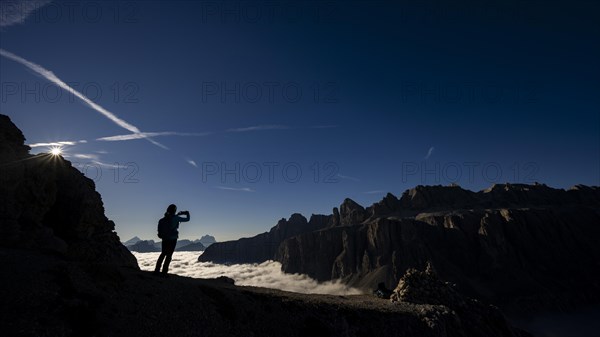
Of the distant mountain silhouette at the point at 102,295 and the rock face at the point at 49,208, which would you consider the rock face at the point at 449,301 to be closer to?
the distant mountain silhouette at the point at 102,295

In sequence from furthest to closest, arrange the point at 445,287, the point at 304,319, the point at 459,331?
the point at 445,287, the point at 459,331, the point at 304,319

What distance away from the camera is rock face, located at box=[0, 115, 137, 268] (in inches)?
993

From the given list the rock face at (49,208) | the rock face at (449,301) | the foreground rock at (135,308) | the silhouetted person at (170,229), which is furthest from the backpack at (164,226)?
the rock face at (449,301)

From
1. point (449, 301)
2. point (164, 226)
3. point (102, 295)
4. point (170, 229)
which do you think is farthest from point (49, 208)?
point (449, 301)

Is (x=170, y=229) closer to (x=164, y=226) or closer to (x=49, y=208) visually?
(x=164, y=226)

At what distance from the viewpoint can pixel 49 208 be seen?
3100 centimetres

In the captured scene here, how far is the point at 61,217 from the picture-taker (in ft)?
107

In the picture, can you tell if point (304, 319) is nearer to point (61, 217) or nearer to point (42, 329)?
point (42, 329)

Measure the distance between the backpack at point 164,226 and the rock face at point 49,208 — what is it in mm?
7130

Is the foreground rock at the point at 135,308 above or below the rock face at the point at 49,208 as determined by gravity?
below

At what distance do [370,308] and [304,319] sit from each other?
31.3ft

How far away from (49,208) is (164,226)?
1958 cm

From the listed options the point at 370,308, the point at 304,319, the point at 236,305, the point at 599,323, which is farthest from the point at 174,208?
the point at 599,323

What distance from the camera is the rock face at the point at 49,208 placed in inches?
993
